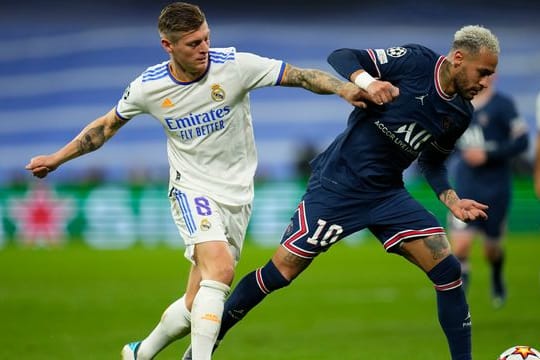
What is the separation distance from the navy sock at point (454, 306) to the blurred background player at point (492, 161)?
5533mm

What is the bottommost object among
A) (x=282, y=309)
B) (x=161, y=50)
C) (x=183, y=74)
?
(x=161, y=50)

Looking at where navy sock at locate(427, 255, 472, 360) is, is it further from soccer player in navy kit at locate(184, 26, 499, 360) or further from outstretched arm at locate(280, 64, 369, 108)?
outstretched arm at locate(280, 64, 369, 108)

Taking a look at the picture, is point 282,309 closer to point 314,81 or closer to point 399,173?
point 399,173

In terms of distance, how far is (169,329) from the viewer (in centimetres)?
725

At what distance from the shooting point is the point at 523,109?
31.4 metres

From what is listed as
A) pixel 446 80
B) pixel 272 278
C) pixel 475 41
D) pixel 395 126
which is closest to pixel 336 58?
pixel 395 126

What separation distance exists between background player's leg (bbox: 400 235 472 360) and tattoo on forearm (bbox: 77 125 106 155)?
2.39 m

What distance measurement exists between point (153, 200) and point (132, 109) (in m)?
17.0

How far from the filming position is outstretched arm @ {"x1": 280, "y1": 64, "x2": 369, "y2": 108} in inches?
250

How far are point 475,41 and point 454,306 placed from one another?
1.81 m

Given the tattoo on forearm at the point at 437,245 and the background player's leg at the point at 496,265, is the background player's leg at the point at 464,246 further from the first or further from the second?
the tattoo on forearm at the point at 437,245

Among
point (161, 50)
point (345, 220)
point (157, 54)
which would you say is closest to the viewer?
point (345, 220)

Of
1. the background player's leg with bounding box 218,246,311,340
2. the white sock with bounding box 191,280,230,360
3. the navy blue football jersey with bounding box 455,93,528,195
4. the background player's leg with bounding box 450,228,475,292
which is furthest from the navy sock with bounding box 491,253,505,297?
the white sock with bounding box 191,280,230,360

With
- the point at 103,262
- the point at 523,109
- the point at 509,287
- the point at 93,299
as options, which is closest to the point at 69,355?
the point at 93,299
